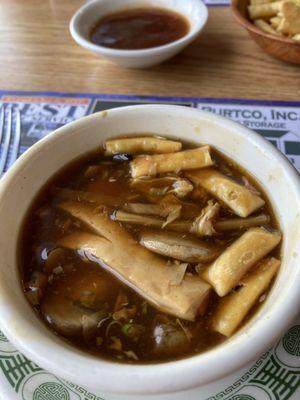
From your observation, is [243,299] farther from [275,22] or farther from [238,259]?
[275,22]

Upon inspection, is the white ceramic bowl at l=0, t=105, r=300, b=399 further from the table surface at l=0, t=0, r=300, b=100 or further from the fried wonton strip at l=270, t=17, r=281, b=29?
the fried wonton strip at l=270, t=17, r=281, b=29

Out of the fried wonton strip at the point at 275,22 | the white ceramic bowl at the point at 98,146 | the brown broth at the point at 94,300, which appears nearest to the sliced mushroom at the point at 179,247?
the brown broth at the point at 94,300

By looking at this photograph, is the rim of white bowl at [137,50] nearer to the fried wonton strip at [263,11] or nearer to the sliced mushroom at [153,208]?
the fried wonton strip at [263,11]

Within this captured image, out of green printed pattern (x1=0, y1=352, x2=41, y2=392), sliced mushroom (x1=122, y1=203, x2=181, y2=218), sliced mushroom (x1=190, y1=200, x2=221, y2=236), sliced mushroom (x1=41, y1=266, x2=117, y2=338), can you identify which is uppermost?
sliced mushroom (x1=190, y1=200, x2=221, y2=236)

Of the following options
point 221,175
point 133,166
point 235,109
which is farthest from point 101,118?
point 235,109

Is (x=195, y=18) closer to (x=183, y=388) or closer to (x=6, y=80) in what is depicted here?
(x=6, y=80)

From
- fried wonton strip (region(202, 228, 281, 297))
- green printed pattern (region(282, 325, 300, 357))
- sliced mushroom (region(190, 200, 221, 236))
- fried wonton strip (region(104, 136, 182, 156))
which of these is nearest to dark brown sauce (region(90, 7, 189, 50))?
fried wonton strip (region(104, 136, 182, 156))
